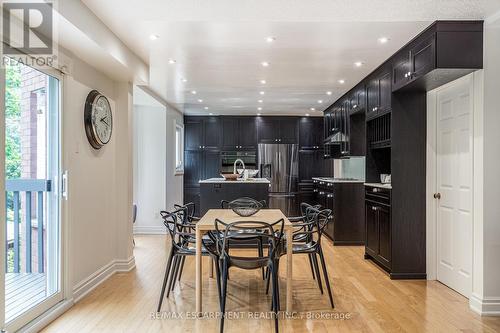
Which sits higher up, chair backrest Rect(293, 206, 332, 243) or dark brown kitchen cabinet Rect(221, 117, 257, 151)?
dark brown kitchen cabinet Rect(221, 117, 257, 151)

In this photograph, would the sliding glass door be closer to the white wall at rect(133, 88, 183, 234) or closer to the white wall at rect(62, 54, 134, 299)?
the white wall at rect(62, 54, 134, 299)

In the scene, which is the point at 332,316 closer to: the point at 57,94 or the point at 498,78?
the point at 498,78

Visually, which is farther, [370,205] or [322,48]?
[370,205]

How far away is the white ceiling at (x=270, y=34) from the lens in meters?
2.89

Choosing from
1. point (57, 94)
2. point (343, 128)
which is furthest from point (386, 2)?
point (343, 128)

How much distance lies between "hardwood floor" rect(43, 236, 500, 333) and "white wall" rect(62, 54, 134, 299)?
0.25 m

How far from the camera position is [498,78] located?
3084mm

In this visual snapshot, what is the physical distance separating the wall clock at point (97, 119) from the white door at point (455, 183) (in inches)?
142

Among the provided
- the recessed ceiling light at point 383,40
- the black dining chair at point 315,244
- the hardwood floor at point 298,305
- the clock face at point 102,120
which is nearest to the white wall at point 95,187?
the clock face at point 102,120

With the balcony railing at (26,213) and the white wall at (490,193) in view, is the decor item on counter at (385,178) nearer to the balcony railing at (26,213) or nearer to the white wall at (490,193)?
the white wall at (490,193)

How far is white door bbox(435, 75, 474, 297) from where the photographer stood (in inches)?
136

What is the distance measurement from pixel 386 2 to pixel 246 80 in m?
2.51

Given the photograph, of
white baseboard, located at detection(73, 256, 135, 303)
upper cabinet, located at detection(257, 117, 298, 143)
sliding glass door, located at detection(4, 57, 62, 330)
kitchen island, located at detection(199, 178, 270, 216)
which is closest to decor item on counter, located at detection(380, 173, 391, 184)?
kitchen island, located at detection(199, 178, 270, 216)

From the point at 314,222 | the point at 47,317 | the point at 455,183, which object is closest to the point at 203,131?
the point at 314,222
